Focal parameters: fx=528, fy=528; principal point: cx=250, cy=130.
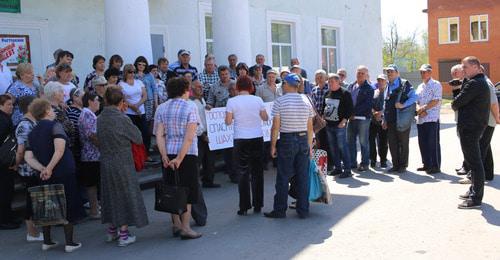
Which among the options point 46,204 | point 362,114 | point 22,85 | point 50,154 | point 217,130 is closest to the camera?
point 46,204

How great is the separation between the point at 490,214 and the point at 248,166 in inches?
121

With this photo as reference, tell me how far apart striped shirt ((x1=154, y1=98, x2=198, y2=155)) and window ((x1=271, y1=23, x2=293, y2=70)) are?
37.9ft

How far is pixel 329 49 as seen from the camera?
19984mm

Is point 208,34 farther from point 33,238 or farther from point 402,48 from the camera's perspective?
point 402,48

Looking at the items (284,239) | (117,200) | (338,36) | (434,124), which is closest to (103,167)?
(117,200)

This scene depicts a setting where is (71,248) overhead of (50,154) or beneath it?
beneath

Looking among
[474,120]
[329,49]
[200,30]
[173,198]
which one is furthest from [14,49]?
[329,49]

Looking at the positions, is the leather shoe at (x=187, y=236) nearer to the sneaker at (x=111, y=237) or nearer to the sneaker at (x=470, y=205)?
the sneaker at (x=111, y=237)

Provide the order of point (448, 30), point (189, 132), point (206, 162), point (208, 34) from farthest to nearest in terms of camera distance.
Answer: point (448, 30), point (208, 34), point (206, 162), point (189, 132)

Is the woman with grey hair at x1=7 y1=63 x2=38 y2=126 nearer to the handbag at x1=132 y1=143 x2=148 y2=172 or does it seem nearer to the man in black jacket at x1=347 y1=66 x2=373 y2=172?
the handbag at x1=132 y1=143 x2=148 y2=172

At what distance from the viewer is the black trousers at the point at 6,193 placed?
6.80 metres

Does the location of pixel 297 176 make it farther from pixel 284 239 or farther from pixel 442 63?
pixel 442 63

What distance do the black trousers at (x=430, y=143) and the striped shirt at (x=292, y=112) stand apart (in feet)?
12.0

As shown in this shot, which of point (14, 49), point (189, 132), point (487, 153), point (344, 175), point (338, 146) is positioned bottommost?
point (344, 175)
